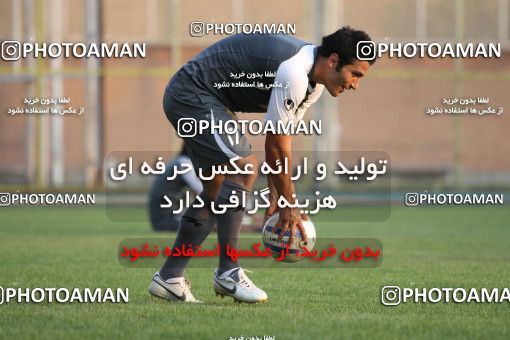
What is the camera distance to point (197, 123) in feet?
20.9

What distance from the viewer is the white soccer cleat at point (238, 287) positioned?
20.8 ft

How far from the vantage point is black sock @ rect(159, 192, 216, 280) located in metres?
6.62

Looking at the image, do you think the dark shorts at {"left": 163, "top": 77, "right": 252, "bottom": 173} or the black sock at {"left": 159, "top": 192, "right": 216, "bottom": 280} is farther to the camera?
the black sock at {"left": 159, "top": 192, "right": 216, "bottom": 280}

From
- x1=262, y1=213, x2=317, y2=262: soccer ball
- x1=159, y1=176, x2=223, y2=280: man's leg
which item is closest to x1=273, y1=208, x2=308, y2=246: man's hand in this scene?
x1=262, y1=213, x2=317, y2=262: soccer ball

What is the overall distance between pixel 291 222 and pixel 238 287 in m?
0.51

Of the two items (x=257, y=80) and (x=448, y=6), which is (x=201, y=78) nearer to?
(x=257, y=80)

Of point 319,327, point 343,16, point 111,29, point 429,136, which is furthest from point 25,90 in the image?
point 319,327

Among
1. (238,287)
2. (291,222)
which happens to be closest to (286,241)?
(291,222)

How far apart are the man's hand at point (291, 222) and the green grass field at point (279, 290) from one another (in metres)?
0.41

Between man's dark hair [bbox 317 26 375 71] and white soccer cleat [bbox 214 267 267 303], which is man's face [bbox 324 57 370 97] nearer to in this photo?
man's dark hair [bbox 317 26 375 71]

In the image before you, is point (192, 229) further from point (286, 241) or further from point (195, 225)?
point (286, 241)

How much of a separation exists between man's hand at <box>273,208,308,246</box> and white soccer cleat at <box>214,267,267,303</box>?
36 centimetres

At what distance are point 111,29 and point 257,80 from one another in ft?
67.4

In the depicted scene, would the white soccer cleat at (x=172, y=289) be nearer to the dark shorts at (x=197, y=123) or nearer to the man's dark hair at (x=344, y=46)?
the dark shorts at (x=197, y=123)
